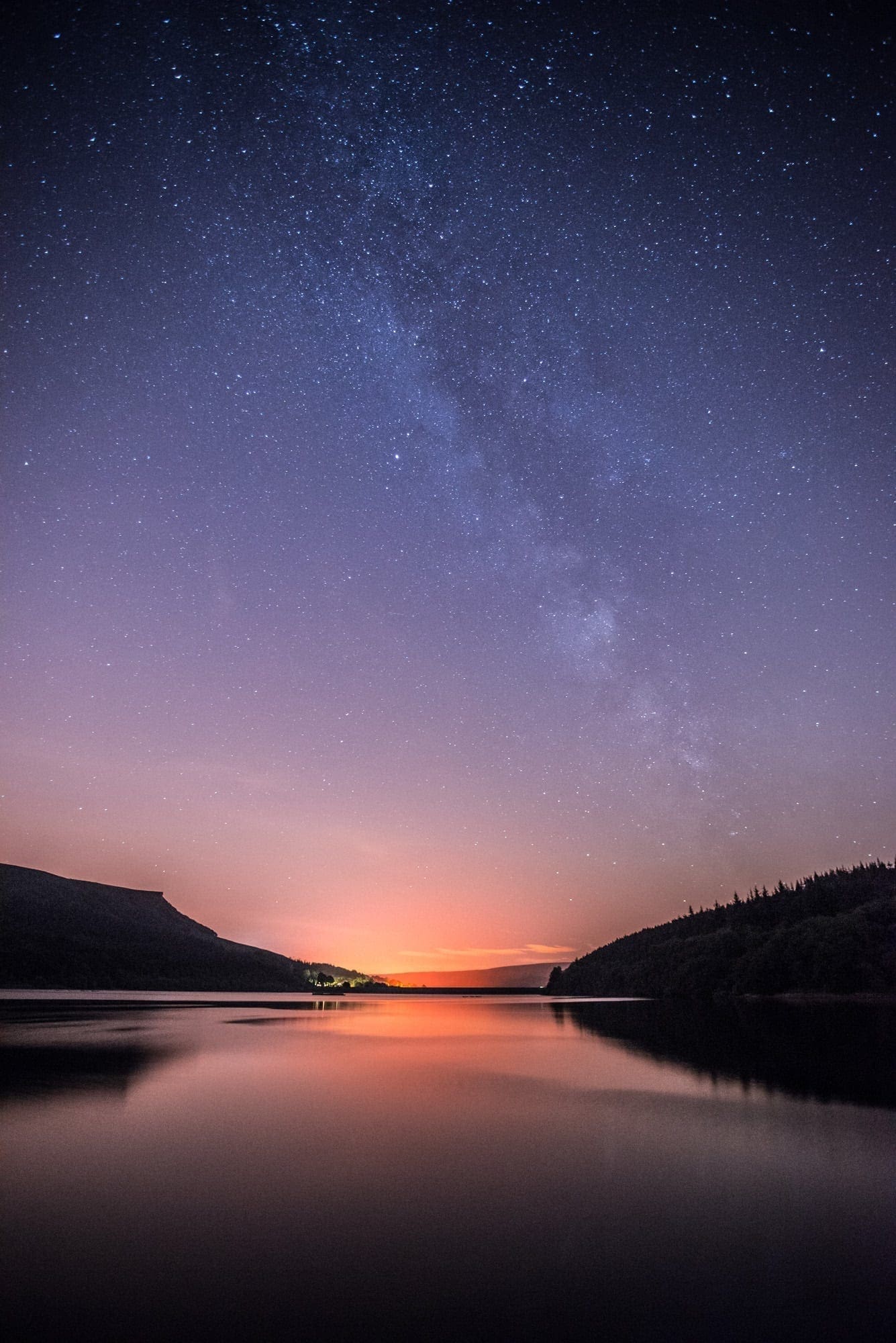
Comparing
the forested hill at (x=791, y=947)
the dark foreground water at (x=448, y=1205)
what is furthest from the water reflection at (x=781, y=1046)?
the forested hill at (x=791, y=947)

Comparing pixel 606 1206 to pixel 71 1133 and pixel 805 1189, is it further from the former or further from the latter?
pixel 71 1133

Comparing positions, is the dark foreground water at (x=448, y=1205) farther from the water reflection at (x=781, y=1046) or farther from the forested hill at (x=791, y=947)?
the forested hill at (x=791, y=947)

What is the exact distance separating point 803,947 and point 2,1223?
4581 inches

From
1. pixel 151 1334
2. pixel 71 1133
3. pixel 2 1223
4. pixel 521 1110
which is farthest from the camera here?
pixel 521 1110

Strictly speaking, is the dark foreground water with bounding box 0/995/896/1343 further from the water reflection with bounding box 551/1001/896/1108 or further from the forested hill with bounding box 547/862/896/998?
the forested hill with bounding box 547/862/896/998

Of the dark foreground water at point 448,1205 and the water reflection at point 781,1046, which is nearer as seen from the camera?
the dark foreground water at point 448,1205

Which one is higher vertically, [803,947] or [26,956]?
[803,947]

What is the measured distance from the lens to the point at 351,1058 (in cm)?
3077

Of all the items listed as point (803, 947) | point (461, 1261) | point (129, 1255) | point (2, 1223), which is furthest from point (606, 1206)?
point (803, 947)

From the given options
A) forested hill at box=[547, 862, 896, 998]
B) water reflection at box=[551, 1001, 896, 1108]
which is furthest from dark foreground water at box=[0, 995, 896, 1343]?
forested hill at box=[547, 862, 896, 998]

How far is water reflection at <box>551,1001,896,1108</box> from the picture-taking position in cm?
2177

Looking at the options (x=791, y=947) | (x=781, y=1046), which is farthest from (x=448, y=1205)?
(x=791, y=947)

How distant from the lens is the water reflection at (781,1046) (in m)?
21.8

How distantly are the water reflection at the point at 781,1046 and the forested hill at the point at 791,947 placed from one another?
27792 millimetres
